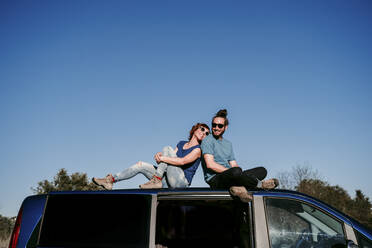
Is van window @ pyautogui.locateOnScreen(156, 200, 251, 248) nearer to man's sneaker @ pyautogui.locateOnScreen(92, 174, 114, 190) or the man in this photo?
the man

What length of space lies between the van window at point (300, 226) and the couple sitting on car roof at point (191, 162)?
3.35 ft

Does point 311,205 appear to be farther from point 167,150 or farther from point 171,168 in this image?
point 167,150

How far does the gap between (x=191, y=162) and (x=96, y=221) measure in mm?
2052

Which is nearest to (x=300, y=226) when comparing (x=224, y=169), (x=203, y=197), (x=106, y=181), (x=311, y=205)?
(x=311, y=205)

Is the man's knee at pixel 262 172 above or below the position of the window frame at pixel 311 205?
above

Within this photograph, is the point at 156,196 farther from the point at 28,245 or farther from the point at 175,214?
the point at 175,214

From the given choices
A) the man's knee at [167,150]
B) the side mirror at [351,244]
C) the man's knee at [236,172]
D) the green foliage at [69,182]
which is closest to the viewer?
the side mirror at [351,244]

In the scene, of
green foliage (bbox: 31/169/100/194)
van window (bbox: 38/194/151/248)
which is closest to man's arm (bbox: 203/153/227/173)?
van window (bbox: 38/194/151/248)

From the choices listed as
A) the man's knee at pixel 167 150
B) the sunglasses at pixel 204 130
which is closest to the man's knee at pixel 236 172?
the man's knee at pixel 167 150

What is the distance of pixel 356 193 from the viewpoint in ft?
155

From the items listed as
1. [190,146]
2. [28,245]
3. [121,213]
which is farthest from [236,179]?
[28,245]

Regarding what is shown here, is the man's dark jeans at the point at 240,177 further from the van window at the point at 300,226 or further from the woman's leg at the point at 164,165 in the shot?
the woman's leg at the point at 164,165

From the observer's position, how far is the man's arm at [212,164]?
172 inches

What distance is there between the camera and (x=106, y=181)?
4363 mm
